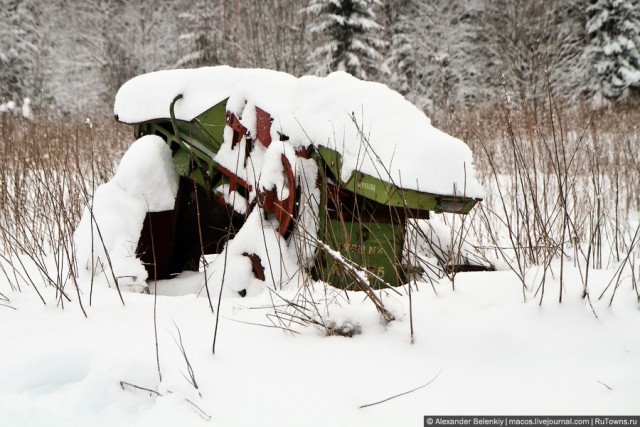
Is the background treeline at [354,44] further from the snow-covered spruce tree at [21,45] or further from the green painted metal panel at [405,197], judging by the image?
the green painted metal panel at [405,197]

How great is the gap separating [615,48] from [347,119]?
16.1 meters

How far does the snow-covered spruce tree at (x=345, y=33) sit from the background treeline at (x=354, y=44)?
4 centimetres

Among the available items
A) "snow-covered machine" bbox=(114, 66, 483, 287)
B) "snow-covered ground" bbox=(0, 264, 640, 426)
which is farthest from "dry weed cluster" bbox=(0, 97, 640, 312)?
"snow-covered machine" bbox=(114, 66, 483, 287)

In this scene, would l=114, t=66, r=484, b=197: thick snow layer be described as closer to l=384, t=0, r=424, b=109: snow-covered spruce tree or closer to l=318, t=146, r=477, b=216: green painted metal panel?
l=318, t=146, r=477, b=216: green painted metal panel

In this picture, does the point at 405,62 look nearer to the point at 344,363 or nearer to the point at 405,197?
the point at 405,197

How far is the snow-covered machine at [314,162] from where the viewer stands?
1.98m

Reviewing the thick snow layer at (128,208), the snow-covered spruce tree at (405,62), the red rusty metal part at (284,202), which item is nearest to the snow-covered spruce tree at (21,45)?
the snow-covered spruce tree at (405,62)

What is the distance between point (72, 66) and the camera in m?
24.0

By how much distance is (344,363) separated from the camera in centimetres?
145

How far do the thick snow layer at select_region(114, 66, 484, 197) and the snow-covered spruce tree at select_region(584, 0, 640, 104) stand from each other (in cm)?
1549

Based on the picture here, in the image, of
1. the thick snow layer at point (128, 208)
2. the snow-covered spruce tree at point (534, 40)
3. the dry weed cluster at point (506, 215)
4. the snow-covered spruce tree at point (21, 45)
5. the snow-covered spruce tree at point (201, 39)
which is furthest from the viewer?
the snow-covered spruce tree at point (201, 39)

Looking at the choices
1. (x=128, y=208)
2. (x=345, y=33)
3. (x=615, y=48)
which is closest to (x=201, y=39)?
(x=345, y=33)

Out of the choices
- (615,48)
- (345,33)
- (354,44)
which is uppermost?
(345,33)

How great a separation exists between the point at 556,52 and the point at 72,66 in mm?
23206
